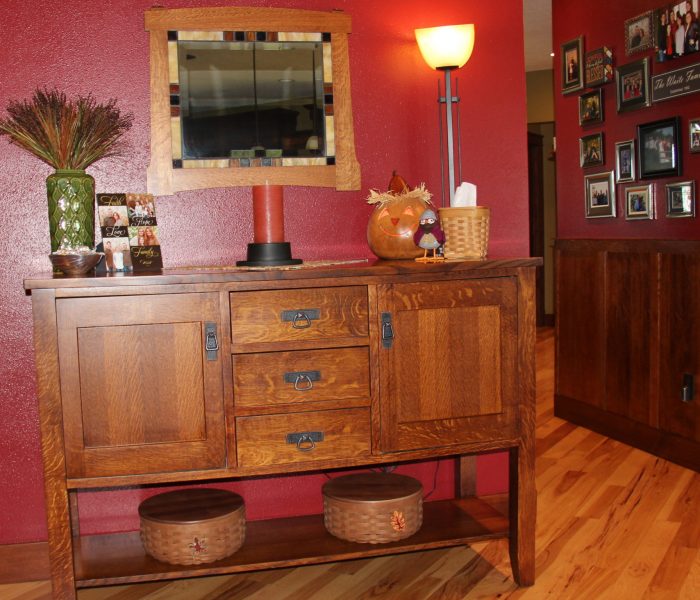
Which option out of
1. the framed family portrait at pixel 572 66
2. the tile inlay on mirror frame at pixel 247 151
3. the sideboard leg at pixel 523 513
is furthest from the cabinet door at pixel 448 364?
the framed family portrait at pixel 572 66

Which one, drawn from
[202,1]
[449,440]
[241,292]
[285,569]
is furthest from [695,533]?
[202,1]

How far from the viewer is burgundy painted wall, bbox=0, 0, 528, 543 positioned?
7.97 feet

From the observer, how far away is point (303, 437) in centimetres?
213

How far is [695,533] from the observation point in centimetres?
272

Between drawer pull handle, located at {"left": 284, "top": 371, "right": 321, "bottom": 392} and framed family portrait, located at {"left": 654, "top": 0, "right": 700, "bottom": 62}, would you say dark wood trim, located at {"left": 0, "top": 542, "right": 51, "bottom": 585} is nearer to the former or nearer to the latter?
drawer pull handle, located at {"left": 284, "top": 371, "right": 321, "bottom": 392}

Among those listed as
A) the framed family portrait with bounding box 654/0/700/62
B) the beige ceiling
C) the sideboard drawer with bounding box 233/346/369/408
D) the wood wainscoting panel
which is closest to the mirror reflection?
the sideboard drawer with bounding box 233/346/369/408

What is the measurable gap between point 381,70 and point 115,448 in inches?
57.1

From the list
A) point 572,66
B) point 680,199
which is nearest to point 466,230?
point 680,199

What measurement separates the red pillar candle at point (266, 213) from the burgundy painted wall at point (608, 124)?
2.11 meters

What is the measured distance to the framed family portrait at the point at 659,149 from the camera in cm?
363

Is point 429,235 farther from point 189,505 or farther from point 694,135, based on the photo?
point 694,135

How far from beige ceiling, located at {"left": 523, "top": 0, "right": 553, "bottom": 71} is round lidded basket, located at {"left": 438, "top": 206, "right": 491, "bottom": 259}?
3.70m

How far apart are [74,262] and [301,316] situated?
0.58 metres

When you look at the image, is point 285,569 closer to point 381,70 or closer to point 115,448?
point 115,448
